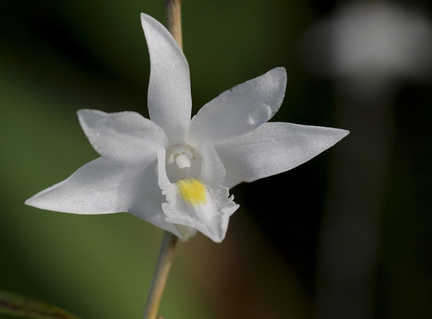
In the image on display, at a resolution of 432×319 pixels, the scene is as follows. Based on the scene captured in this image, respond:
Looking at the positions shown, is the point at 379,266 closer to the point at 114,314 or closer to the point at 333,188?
the point at 333,188

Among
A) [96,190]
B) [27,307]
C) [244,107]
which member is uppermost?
[244,107]

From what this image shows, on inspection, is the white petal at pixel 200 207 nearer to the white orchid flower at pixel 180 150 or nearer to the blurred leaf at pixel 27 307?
the white orchid flower at pixel 180 150

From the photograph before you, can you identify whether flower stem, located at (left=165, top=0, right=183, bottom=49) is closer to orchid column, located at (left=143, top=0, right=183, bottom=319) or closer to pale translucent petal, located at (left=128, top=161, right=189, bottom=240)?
orchid column, located at (left=143, top=0, right=183, bottom=319)

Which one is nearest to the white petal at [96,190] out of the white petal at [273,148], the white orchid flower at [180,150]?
the white orchid flower at [180,150]

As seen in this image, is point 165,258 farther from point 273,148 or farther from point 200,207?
point 273,148

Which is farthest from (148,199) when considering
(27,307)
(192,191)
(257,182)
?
(257,182)
